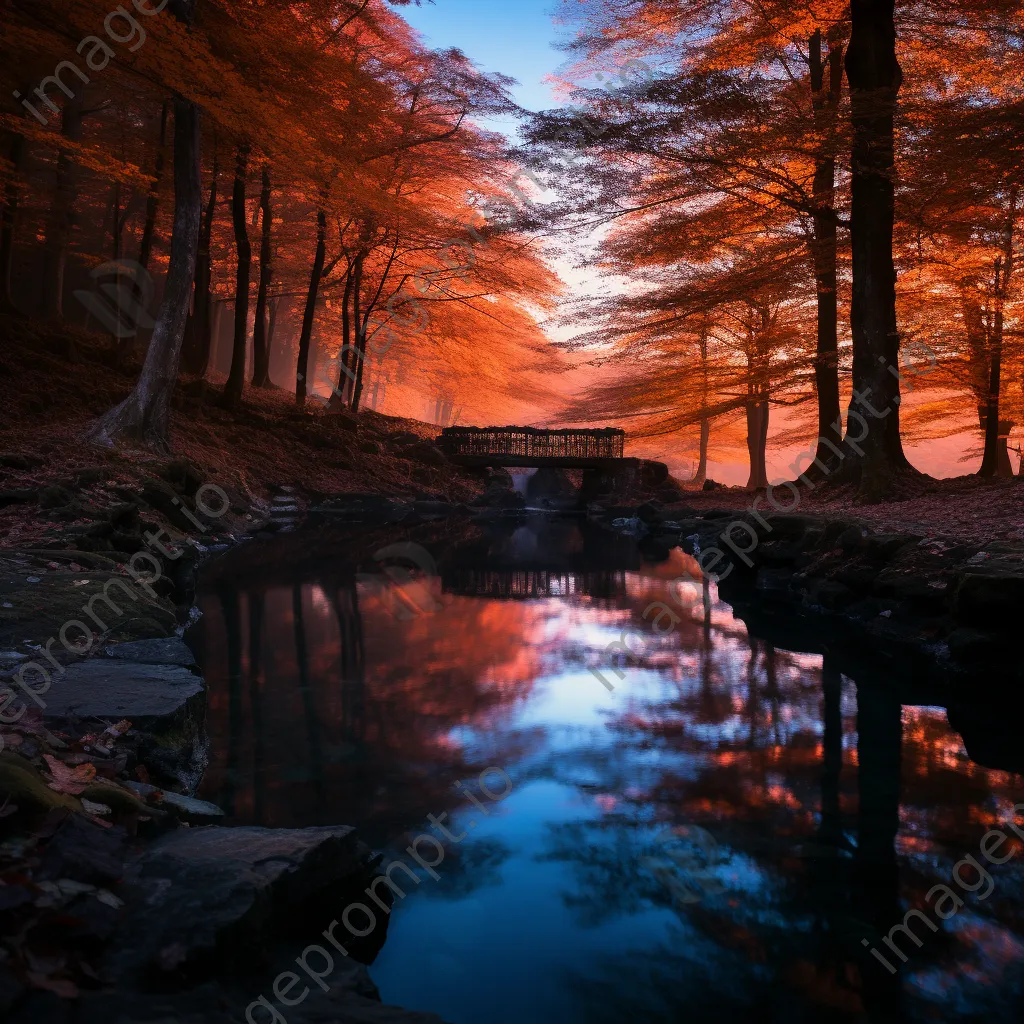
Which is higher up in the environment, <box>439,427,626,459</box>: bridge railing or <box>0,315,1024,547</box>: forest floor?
<box>439,427,626,459</box>: bridge railing

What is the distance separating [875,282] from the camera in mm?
11320

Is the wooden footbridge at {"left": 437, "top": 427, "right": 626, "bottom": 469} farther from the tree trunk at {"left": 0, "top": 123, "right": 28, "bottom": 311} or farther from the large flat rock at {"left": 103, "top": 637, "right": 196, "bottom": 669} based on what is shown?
the large flat rock at {"left": 103, "top": 637, "right": 196, "bottom": 669}

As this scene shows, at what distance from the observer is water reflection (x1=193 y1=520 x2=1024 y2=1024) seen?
105 inches

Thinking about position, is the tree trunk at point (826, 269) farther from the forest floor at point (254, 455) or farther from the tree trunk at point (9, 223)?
the tree trunk at point (9, 223)

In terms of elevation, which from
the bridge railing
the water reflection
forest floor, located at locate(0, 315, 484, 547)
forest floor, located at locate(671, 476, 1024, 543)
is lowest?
the water reflection

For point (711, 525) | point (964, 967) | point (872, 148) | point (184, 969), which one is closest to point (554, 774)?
point (964, 967)

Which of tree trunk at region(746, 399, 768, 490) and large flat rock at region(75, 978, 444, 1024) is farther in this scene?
tree trunk at region(746, 399, 768, 490)

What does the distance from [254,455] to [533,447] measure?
→ 10.4 m

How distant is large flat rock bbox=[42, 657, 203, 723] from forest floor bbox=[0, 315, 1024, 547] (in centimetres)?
362

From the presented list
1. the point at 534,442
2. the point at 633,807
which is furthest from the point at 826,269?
the point at 633,807

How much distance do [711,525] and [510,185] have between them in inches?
492

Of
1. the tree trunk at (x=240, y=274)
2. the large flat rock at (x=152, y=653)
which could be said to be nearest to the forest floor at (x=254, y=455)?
the tree trunk at (x=240, y=274)

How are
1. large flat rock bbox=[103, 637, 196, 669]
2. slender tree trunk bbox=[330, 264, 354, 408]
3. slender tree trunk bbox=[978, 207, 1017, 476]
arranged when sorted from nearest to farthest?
large flat rock bbox=[103, 637, 196, 669], slender tree trunk bbox=[978, 207, 1017, 476], slender tree trunk bbox=[330, 264, 354, 408]

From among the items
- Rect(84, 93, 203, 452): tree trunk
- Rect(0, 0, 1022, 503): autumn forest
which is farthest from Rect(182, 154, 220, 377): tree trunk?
Rect(84, 93, 203, 452): tree trunk
